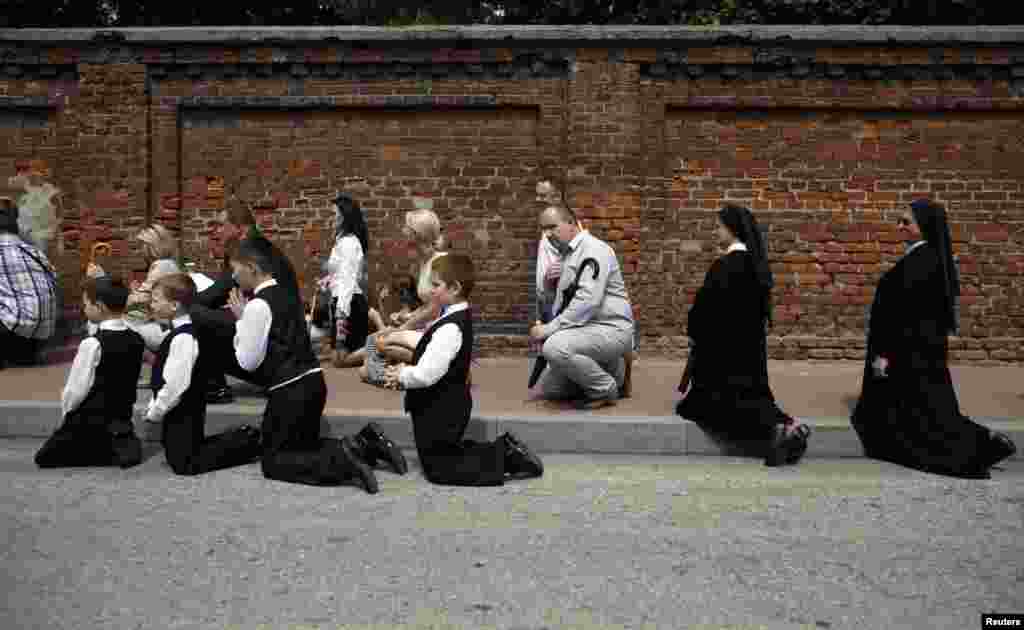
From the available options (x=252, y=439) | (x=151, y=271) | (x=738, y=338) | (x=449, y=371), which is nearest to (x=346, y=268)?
(x=151, y=271)

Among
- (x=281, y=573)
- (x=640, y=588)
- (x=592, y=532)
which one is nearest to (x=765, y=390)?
(x=592, y=532)

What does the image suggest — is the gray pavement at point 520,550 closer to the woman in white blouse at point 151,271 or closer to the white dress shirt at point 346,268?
the woman in white blouse at point 151,271

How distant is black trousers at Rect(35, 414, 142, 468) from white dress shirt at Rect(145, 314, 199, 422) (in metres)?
0.39

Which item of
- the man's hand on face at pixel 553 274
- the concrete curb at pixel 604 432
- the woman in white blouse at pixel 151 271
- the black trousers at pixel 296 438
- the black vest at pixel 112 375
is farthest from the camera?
the man's hand on face at pixel 553 274

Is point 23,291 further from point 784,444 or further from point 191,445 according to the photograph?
point 784,444

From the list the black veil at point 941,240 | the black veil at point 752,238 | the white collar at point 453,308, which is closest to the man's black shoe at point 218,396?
the white collar at point 453,308

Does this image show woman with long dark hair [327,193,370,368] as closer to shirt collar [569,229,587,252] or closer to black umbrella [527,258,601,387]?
black umbrella [527,258,601,387]

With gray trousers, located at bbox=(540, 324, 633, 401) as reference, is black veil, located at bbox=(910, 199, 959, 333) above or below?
above

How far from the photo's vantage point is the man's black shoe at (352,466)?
655 cm

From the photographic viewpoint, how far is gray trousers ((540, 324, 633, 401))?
827 centimetres

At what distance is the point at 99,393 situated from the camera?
7.12 metres

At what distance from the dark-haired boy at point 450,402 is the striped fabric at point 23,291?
4.99 metres

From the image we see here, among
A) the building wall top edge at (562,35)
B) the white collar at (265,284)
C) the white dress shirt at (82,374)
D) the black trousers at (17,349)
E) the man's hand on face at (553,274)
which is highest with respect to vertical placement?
the building wall top edge at (562,35)

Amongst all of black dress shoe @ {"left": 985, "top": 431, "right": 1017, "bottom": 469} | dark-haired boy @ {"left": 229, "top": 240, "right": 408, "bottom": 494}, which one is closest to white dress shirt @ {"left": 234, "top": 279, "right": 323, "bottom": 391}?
dark-haired boy @ {"left": 229, "top": 240, "right": 408, "bottom": 494}
